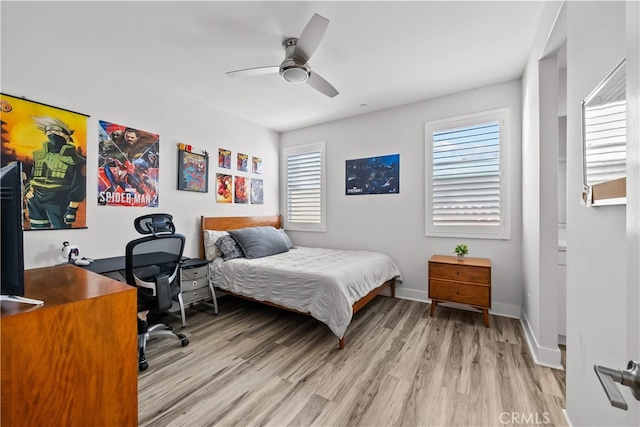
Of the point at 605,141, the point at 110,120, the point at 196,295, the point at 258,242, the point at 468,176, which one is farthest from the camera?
the point at 258,242

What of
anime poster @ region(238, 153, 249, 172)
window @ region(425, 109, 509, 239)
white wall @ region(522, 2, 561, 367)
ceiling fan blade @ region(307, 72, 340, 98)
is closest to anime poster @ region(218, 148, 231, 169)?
anime poster @ region(238, 153, 249, 172)

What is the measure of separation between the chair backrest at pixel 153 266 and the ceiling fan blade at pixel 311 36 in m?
1.86

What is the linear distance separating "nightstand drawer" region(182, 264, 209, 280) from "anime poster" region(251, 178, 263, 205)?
5.01 feet

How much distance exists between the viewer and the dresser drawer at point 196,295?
9.30ft

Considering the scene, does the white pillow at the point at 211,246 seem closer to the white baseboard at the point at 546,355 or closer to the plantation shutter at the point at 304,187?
the plantation shutter at the point at 304,187

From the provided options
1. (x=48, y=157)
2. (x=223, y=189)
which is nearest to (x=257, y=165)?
(x=223, y=189)

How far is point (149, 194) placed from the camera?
303 cm

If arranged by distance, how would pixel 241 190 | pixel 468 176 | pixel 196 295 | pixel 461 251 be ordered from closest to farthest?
pixel 196 295 → pixel 461 251 → pixel 468 176 → pixel 241 190

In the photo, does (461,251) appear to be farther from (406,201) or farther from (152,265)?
(152,265)

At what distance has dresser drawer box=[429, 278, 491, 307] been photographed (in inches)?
107

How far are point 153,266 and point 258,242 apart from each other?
4.71 feet

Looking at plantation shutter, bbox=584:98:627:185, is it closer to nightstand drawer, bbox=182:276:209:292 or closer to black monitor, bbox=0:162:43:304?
black monitor, bbox=0:162:43:304

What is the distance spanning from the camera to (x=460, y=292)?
9.27 ft

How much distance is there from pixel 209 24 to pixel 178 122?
1.56 metres
